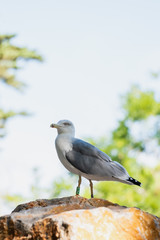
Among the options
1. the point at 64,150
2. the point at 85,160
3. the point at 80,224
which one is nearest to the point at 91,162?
the point at 85,160

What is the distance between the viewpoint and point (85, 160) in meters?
2.61

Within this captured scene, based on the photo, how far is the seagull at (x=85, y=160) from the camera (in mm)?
2547

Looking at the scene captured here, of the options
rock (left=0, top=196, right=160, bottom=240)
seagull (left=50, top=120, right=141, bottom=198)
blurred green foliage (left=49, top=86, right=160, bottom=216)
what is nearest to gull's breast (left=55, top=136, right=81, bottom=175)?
seagull (left=50, top=120, right=141, bottom=198)

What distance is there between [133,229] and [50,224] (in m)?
0.42

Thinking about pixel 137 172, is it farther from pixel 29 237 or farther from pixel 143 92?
pixel 29 237

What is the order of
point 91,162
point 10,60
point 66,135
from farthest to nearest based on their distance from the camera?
1. point 10,60
2. point 66,135
3. point 91,162

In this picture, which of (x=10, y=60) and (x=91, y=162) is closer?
(x=91, y=162)

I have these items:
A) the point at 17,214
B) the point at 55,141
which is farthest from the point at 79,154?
the point at 17,214

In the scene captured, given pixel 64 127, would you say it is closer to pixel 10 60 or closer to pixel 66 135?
pixel 66 135

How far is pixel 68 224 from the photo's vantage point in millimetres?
1797

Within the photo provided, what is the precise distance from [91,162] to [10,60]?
22.1 feet

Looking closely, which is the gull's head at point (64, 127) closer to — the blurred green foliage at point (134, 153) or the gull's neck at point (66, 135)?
the gull's neck at point (66, 135)

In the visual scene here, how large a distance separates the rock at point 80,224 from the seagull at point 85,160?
0.41 meters

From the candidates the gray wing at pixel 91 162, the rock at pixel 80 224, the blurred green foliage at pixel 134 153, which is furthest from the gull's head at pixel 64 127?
the blurred green foliage at pixel 134 153
